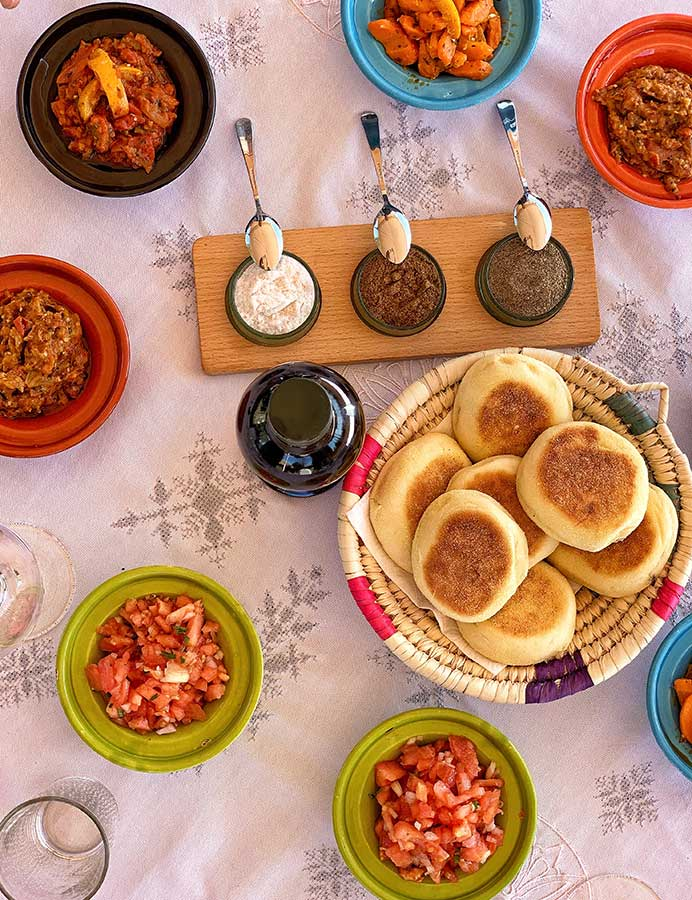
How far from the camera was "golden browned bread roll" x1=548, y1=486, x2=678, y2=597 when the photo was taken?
171 centimetres

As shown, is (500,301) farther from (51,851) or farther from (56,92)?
(51,851)

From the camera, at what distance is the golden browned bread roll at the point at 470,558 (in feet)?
5.48

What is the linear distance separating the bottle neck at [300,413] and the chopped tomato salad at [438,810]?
30.9 inches

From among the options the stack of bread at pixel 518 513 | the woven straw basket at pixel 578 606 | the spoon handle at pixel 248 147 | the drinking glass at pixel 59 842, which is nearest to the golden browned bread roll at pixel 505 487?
the stack of bread at pixel 518 513

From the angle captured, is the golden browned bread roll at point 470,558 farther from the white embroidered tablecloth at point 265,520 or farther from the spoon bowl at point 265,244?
the spoon bowl at point 265,244

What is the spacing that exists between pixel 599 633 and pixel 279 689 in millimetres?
695

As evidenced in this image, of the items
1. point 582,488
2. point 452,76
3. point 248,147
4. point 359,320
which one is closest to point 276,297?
point 359,320

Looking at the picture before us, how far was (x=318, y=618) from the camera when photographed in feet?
6.40

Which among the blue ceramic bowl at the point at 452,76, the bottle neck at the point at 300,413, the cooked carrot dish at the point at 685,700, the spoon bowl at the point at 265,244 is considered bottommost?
the cooked carrot dish at the point at 685,700

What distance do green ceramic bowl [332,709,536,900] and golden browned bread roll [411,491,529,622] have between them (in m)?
0.32

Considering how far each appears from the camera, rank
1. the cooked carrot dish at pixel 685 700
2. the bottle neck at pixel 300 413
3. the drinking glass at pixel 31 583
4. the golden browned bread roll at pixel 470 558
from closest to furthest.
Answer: the bottle neck at pixel 300 413
the golden browned bread roll at pixel 470 558
the drinking glass at pixel 31 583
the cooked carrot dish at pixel 685 700

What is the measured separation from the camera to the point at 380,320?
1.89m

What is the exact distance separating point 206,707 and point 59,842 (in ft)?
1.46

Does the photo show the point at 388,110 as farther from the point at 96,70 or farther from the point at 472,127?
the point at 96,70
